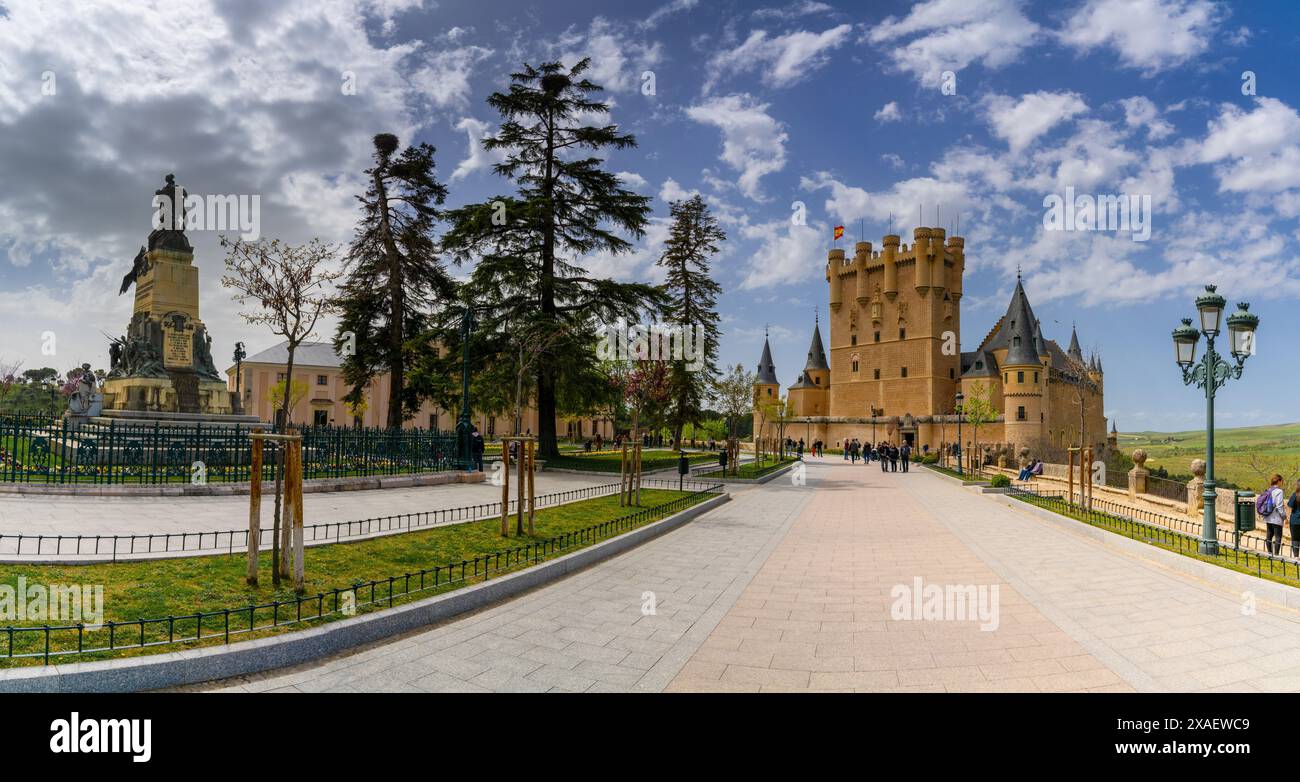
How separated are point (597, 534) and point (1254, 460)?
33.3 metres

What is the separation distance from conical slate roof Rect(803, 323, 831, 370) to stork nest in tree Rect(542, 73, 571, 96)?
212 ft

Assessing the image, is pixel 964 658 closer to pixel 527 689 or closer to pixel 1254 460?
pixel 527 689

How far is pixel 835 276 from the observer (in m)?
81.9

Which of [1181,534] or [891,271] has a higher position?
[891,271]

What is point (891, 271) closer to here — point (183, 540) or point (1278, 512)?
point (1278, 512)

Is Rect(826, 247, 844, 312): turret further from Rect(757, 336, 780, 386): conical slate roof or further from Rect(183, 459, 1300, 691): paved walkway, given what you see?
Rect(183, 459, 1300, 691): paved walkway

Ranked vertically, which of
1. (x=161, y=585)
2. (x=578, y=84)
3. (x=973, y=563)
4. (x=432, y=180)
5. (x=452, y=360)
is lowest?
(x=973, y=563)

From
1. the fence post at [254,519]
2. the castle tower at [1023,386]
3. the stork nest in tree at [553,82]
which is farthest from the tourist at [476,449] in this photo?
the castle tower at [1023,386]

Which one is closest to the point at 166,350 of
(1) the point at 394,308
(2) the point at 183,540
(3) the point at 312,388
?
(1) the point at 394,308

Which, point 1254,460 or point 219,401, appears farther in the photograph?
point 1254,460

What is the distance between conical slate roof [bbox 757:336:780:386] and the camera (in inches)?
3228

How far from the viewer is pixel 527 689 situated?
474 cm

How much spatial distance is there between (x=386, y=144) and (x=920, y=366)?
2405 inches

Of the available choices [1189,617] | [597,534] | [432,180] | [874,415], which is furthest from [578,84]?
[874,415]
